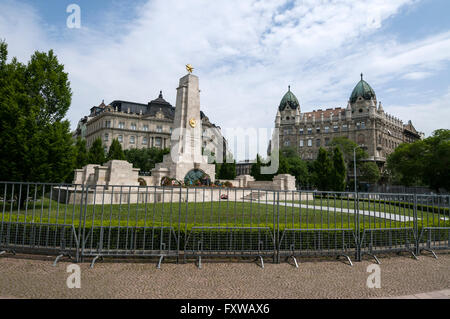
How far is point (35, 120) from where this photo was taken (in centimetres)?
1421

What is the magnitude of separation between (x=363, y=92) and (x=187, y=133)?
7764 centimetres

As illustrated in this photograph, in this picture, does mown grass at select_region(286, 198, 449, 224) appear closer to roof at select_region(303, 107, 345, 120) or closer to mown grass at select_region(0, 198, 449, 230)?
mown grass at select_region(0, 198, 449, 230)

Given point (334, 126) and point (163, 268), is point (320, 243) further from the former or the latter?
point (334, 126)

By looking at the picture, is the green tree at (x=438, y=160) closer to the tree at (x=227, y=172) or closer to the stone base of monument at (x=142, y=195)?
the stone base of monument at (x=142, y=195)

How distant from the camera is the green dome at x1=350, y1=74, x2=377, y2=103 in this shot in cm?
8281

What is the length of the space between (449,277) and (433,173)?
4375 centimetres

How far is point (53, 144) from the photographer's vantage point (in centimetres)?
1445

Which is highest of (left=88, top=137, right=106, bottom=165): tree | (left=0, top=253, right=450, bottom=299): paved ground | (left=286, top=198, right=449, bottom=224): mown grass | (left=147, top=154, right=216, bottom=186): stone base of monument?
(left=88, top=137, right=106, bottom=165): tree

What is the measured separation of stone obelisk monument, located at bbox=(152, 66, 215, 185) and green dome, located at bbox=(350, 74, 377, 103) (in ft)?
246

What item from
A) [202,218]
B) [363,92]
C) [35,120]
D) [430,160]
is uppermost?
[363,92]

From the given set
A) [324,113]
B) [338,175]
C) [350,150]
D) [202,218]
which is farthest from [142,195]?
[324,113]

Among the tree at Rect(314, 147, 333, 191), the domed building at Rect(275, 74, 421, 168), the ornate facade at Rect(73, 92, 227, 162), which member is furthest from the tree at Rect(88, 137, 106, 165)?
the domed building at Rect(275, 74, 421, 168)

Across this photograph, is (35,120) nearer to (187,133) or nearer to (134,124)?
(187,133)
